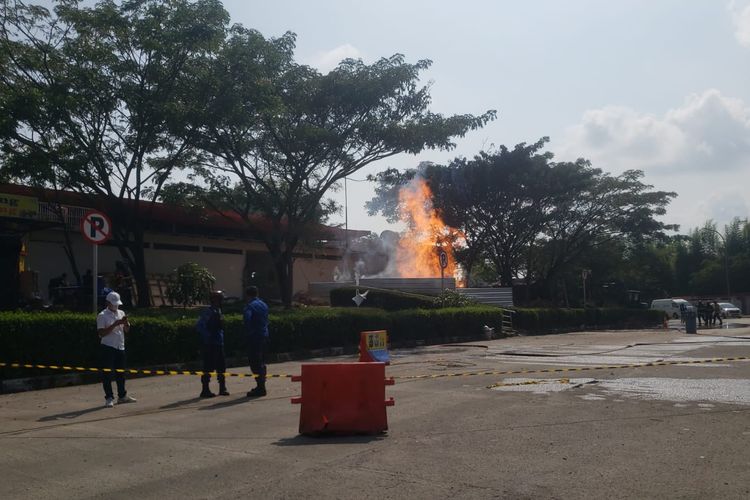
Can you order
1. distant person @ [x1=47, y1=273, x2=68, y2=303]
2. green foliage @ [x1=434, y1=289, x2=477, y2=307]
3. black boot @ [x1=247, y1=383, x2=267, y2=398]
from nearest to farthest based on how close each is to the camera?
1. black boot @ [x1=247, y1=383, x2=267, y2=398]
2. distant person @ [x1=47, y1=273, x2=68, y2=303]
3. green foliage @ [x1=434, y1=289, x2=477, y2=307]

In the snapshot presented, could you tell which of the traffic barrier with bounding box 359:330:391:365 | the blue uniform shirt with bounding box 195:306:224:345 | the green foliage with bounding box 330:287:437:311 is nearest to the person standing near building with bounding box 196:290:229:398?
the blue uniform shirt with bounding box 195:306:224:345

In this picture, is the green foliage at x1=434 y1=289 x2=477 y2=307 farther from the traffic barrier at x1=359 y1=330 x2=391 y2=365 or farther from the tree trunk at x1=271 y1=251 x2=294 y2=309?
the traffic barrier at x1=359 y1=330 x2=391 y2=365

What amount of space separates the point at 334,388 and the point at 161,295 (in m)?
22.7

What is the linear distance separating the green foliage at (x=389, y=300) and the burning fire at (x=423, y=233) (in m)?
12.2

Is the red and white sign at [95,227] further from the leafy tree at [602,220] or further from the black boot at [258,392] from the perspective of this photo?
the leafy tree at [602,220]

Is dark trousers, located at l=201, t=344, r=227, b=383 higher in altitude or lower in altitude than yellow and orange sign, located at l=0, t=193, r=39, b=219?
lower

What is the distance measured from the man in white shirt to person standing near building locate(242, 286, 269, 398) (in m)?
1.75

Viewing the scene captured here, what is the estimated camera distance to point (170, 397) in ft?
36.2

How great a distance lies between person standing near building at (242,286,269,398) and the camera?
1072 cm

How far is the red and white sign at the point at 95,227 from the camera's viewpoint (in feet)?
42.1

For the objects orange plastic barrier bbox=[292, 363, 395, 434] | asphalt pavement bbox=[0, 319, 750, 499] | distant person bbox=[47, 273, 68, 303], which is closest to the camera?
asphalt pavement bbox=[0, 319, 750, 499]

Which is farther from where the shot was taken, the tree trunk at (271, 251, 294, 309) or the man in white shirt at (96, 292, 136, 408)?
the tree trunk at (271, 251, 294, 309)

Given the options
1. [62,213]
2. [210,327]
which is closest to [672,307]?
[62,213]

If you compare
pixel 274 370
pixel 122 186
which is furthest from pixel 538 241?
pixel 274 370
